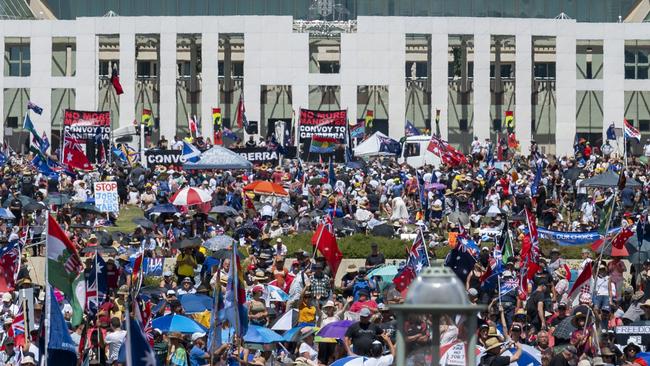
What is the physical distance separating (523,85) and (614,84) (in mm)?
3528

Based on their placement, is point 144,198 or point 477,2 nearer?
point 144,198

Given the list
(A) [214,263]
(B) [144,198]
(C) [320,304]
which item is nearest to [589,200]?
(B) [144,198]

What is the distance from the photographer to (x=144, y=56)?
7631 cm

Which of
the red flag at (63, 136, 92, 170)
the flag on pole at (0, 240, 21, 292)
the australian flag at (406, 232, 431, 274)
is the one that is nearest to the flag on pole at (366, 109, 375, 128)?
the red flag at (63, 136, 92, 170)

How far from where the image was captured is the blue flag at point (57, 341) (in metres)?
17.7

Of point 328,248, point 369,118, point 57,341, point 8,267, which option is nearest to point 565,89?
point 369,118

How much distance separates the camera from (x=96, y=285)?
21.9 m

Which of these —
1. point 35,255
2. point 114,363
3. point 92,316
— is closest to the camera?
point 114,363

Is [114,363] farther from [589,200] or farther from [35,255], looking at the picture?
[589,200]

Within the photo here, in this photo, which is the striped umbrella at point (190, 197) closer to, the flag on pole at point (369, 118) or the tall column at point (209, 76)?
the flag on pole at point (369, 118)

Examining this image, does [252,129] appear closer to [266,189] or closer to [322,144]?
[322,144]

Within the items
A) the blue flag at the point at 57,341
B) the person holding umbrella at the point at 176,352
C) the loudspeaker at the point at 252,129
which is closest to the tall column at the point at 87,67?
the loudspeaker at the point at 252,129

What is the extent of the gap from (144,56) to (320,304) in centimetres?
5133

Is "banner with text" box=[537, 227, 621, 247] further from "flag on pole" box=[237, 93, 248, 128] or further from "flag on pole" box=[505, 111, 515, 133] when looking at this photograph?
"flag on pole" box=[505, 111, 515, 133]
